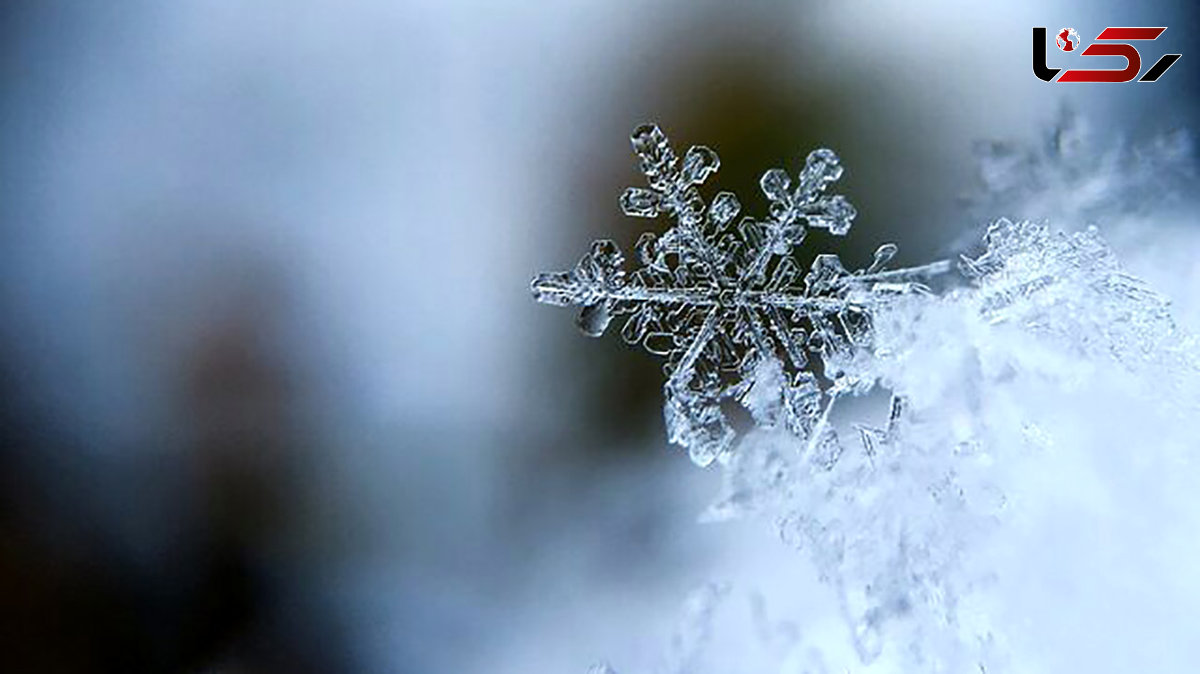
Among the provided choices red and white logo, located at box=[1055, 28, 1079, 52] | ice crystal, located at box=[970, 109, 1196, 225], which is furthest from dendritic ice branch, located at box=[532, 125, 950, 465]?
red and white logo, located at box=[1055, 28, 1079, 52]

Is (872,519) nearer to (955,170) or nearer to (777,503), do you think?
(777,503)

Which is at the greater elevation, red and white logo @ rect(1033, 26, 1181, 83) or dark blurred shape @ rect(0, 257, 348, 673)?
red and white logo @ rect(1033, 26, 1181, 83)

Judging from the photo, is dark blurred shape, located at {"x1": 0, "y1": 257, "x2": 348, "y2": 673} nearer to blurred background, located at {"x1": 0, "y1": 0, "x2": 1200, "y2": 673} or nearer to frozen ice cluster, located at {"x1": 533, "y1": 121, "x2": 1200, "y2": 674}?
blurred background, located at {"x1": 0, "y1": 0, "x2": 1200, "y2": 673}

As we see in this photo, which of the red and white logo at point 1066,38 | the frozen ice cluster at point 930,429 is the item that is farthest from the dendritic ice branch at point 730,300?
the red and white logo at point 1066,38

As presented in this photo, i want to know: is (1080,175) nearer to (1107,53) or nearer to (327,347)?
(1107,53)

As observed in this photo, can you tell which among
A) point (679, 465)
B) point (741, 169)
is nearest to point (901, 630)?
point (679, 465)

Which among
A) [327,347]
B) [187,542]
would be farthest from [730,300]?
[187,542]
